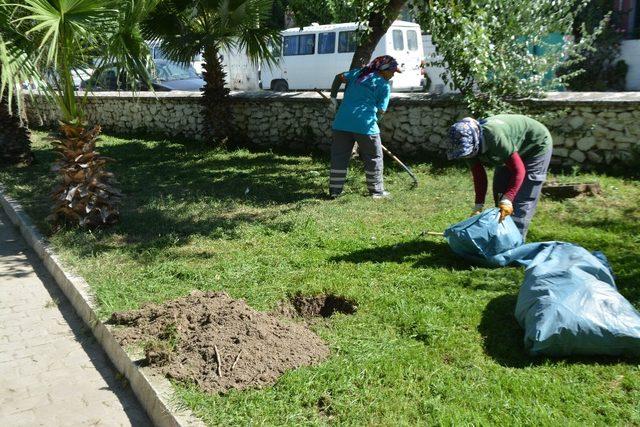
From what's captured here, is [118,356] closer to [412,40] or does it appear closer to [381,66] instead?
[381,66]

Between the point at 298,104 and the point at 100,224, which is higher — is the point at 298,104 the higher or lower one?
the higher one

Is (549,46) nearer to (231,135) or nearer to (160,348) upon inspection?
(231,135)

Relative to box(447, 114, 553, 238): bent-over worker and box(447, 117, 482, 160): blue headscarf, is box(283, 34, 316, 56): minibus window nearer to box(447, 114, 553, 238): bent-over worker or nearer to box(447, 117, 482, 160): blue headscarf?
box(447, 114, 553, 238): bent-over worker

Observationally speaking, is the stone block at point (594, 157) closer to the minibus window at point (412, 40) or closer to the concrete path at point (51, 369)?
the concrete path at point (51, 369)

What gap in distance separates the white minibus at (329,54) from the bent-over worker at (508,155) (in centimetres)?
1357

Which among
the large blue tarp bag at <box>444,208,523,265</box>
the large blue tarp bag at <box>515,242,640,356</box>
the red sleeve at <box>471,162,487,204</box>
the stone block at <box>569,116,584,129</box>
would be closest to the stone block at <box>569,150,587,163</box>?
the stone block at <box>569,116,584,129</box>

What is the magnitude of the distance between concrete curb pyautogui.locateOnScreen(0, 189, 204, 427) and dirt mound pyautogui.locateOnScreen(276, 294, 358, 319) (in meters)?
1.22

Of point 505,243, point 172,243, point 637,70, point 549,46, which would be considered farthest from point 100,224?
point 637,70

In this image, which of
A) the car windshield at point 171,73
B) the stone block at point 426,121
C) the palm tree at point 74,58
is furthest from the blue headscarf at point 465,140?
the car windshield at point 171,73

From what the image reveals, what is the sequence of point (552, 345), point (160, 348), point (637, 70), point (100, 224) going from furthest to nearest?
point (637, 70), point (100, 224), point (160, 348), point (552, 345)

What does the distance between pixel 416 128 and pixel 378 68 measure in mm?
2484

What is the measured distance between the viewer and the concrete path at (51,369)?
3996mm

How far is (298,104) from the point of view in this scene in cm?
1188

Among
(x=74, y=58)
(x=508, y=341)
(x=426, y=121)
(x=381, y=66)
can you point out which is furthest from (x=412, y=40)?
(x=508, y=341)
